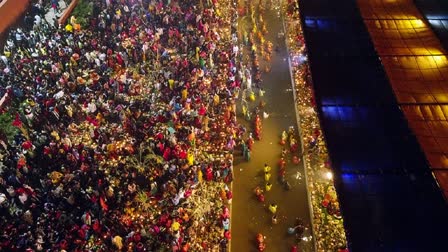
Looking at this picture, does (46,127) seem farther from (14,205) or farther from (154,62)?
(154,62)

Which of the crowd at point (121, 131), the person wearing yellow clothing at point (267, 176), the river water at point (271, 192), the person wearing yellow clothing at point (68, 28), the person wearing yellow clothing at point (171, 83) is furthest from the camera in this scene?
the person wearing yellow clothing at point (68, 28)

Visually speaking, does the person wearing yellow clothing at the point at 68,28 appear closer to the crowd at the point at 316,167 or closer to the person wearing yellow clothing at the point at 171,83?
the person wearing yellow clothing at the point at 171,83

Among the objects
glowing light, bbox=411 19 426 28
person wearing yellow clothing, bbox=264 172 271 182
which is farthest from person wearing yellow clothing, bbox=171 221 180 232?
glowing light, bbox=411 19 426 28

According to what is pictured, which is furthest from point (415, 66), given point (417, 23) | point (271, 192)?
point (271, 192)

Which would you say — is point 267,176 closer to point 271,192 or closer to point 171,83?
point 271,192

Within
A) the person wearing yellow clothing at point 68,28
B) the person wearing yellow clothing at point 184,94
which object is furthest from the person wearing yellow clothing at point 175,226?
the person wearing yellow clothing at point 68,28

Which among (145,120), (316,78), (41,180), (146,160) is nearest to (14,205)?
(41,180)
